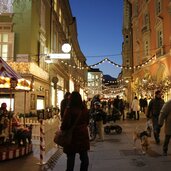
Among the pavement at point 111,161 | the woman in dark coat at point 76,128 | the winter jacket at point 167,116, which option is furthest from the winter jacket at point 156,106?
the woman in dark coat at point 76,128

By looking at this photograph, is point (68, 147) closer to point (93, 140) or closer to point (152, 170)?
point (152, 170)

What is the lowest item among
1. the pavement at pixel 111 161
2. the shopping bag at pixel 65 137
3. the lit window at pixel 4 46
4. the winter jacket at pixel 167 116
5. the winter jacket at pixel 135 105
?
the pavement at pixel 111 161

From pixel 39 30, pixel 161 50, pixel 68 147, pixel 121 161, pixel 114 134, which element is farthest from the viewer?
pixel 161 50

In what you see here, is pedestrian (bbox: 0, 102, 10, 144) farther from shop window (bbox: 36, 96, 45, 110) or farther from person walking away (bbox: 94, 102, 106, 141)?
shop window (bbox: 36, 96, 45, 110)

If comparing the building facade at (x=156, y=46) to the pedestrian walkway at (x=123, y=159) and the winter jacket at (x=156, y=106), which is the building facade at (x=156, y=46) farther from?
the pedestrian walkway at (x=123, y=159)

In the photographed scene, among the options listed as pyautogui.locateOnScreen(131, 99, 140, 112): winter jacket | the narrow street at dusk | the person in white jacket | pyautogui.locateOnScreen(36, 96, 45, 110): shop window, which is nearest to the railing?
the narrow street at dusk

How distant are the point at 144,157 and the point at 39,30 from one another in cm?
1651

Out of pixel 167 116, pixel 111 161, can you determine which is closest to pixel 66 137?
pixel 111 161

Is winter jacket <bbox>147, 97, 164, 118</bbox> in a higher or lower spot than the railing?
higher

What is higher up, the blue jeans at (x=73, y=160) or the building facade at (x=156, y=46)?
the building facade at (x=156, y=46)

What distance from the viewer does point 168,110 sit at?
30.8ft

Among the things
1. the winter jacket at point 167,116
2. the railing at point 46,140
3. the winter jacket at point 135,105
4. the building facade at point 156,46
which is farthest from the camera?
the building facade at point 156,46

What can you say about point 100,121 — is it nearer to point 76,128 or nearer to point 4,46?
point 76,128

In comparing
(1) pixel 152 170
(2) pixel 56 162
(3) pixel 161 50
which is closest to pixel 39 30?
(3) pixel 161 50
